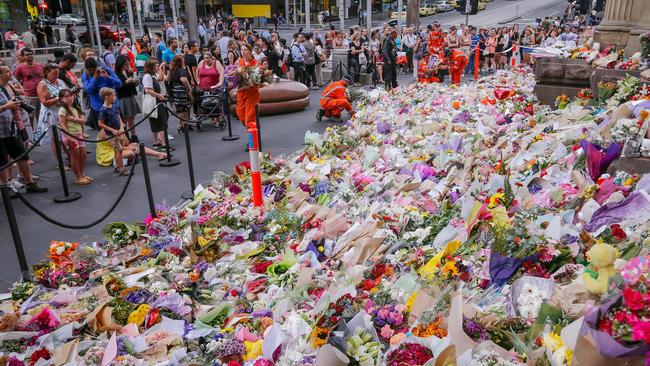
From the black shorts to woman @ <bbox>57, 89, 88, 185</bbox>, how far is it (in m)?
0.61

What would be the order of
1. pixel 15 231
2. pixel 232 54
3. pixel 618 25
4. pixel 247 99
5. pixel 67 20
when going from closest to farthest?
pixel 15 231
pixel 247 99
pixel 618 25
pixel 232 54
pixel 67 20

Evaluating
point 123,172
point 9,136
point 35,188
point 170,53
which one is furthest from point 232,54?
point 9,136

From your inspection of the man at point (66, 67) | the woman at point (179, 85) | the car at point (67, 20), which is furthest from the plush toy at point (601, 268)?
the car at point (67, 20)

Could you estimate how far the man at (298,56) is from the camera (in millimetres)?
14273

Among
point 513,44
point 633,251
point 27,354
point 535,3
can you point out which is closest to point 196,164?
point 27,354

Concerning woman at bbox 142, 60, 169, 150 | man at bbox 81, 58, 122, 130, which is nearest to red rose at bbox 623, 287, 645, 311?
woman at bbox 142, 60, 169, 150

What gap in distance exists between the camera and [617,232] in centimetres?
325

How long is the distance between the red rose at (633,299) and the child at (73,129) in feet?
22.2

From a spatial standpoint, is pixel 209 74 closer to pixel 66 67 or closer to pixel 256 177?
pixel 66 67

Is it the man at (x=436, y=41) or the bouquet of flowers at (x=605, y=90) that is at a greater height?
the man at (x=436, y=41)

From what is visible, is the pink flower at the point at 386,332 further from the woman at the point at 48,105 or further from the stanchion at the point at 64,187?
the woman at the point at 48,105

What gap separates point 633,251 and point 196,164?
6450mm

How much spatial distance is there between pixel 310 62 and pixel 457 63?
4084 mm

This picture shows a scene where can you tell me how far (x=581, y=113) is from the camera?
6.45 m
